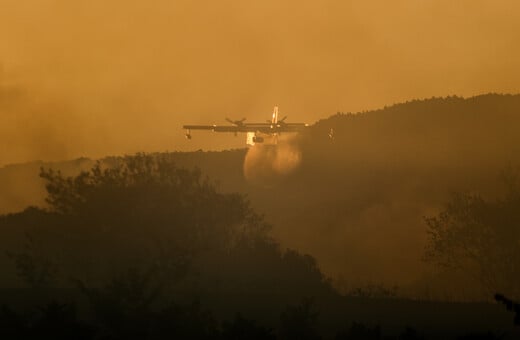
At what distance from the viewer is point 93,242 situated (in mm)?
85188

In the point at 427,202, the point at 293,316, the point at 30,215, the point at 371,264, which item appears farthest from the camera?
the point at 427,202

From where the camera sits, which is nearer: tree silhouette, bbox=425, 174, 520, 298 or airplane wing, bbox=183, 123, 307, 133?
tree silhouette, bbox=425, 174, 520, 298

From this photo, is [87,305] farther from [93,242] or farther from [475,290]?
[475,290]

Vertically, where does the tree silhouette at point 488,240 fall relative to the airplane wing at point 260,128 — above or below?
below

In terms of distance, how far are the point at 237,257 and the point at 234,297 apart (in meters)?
6.17

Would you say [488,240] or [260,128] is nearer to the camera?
[488,240]

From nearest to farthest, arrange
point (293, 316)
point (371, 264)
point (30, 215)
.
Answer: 1. point (293, 316)
2. point (30, 215)
3. point (371, 264)

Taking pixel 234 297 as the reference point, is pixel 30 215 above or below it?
above

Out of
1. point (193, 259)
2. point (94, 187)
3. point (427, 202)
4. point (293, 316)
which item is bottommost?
point (293, 316)

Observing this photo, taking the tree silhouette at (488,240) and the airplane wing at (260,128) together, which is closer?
the tree silhouette at (488,240)

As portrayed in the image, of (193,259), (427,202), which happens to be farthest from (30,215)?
(427,202)

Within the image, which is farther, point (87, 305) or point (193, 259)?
point (193, 259)

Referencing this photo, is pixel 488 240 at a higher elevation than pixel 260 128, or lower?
lower

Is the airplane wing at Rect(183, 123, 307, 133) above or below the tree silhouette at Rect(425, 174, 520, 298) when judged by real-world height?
above
